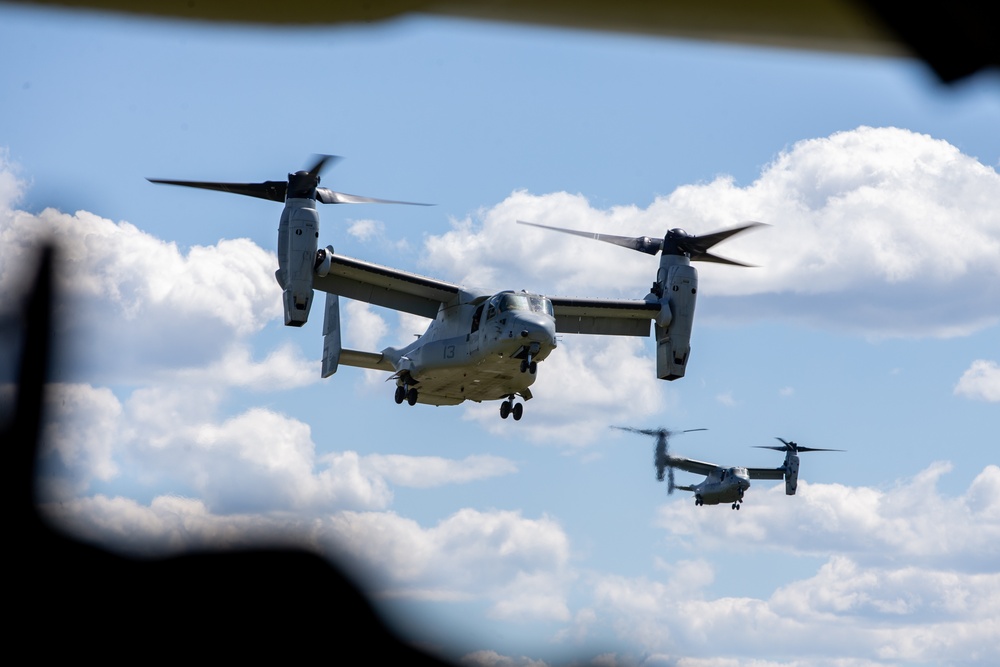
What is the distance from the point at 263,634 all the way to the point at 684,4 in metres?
1.29

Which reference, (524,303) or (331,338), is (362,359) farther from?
(524,303)

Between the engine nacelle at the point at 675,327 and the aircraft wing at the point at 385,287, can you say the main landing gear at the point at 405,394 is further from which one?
the engine nacelle at the point at 675,327

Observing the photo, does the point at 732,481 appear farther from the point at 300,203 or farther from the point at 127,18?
the point at 127,18

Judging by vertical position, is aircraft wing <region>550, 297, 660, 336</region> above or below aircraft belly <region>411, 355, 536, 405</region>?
above

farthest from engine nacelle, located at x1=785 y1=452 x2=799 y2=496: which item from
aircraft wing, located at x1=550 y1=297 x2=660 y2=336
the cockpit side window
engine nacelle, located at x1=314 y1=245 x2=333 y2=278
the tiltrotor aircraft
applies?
engine nacelle, located at x1=314 y1=245 x2=333 y2=278

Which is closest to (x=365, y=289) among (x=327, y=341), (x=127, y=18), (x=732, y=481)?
(x=327, y=341)

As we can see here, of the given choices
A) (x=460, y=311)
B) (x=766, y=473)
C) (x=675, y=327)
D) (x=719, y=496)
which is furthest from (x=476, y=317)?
(x=766, y=473)

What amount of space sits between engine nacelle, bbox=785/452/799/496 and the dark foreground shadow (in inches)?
3163

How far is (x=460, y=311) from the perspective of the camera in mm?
40500

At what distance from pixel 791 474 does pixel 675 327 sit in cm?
3959

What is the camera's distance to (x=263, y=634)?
1.75 meters

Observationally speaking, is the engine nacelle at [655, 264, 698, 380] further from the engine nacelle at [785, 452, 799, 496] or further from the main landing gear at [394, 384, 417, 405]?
the engine nacelle at [785, 452, 799, 496]

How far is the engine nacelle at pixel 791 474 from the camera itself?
79438 mm

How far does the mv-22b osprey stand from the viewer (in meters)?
36.8
